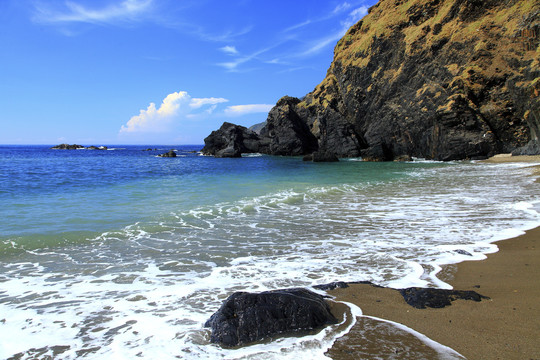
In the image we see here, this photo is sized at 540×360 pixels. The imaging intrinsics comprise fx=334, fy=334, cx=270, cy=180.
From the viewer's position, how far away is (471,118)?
36781 millimetres

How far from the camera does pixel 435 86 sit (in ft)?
137

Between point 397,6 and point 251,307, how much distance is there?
2618 inches

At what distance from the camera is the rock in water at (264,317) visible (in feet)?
11.0

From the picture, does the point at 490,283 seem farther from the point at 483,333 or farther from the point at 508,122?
the point at 508,122

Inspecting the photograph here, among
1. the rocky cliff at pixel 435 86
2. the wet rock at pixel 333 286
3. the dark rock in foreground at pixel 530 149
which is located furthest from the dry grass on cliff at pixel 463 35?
the wet rock at pixel 333 286

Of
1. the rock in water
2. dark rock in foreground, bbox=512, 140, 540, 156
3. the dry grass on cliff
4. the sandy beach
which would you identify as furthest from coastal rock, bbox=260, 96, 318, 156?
the rock in water

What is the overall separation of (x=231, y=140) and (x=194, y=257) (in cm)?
6223

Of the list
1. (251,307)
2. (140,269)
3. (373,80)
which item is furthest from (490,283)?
(373,80)

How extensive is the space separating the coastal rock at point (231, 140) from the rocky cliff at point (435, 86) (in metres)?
8.58

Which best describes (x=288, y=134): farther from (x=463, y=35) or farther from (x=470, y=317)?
(x=470, y=317)

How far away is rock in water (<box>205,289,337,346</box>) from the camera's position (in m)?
3.34

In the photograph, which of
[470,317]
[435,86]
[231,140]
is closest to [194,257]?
[470,317]

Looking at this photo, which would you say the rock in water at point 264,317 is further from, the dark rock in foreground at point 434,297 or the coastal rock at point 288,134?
the coastal rock at point 288,134

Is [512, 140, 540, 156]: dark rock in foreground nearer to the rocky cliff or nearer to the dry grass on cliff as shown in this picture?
the rocky cliff
